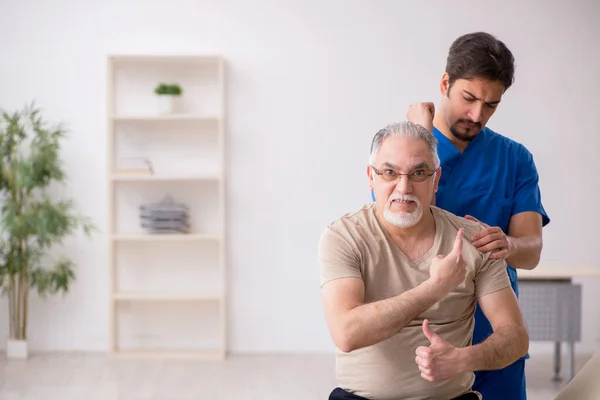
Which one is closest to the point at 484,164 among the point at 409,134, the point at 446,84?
the point at 446,84

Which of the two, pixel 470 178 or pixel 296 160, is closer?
pixel 470 178

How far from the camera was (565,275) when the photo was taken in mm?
4418

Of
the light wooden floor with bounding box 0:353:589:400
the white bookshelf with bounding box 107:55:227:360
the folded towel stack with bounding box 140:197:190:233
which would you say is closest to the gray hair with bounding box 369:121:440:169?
the light wooden floor with bounding box 0:353:589:400

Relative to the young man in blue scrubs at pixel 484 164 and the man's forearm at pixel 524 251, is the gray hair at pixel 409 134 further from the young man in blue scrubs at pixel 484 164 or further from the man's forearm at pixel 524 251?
the man's forearm at pixel 524 251

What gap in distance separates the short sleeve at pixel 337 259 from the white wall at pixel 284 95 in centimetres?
358

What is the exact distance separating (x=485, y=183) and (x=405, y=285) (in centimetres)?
51

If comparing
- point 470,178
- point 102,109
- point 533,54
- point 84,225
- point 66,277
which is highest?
point 533,54

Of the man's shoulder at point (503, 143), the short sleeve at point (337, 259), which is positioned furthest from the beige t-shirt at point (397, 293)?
the man's shoulder at point (503, 143)

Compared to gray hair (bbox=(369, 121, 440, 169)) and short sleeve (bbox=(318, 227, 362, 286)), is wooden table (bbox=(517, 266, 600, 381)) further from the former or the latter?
short sleeve (bbox=(318, 227, 362, 286))

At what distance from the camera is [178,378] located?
467 centimetres

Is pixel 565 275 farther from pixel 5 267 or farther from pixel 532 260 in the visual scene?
pixel 5 267

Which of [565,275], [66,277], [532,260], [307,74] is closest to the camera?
[532,260]

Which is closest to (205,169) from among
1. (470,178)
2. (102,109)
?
(102,109)

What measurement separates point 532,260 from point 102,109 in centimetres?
391
